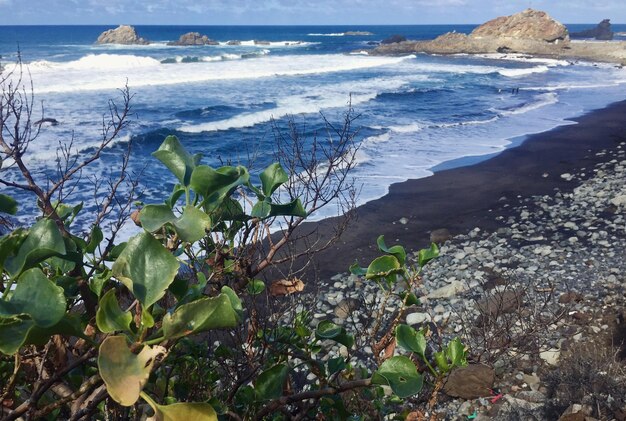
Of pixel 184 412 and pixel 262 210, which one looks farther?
pixel 262 210

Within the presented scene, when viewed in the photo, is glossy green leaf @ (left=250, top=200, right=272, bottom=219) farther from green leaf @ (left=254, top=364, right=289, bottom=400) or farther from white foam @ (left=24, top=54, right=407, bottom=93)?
white foam @ (left=24, top=54, right=407, bottom=93)

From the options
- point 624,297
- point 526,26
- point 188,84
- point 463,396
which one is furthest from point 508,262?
point 526,26

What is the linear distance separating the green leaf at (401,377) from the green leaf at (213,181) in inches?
17.7

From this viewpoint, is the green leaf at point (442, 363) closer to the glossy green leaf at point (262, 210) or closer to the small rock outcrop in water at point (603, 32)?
the glossy green leaf at point (262, 210)

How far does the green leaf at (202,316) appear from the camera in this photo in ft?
2.30

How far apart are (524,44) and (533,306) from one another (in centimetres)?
5396

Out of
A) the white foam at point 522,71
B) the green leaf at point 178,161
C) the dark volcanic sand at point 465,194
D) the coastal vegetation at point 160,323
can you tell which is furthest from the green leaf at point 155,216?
the white foam at point 522,71

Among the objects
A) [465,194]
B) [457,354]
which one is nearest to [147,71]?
[465,194]

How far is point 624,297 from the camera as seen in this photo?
5.67 meters

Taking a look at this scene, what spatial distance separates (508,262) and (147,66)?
33.9 m

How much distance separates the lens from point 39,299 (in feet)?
2.35

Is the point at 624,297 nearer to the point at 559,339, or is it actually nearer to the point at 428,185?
the point at 559,339

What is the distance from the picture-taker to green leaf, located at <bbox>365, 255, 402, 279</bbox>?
4.47 feet

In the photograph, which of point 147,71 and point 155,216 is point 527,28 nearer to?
point 147,71
